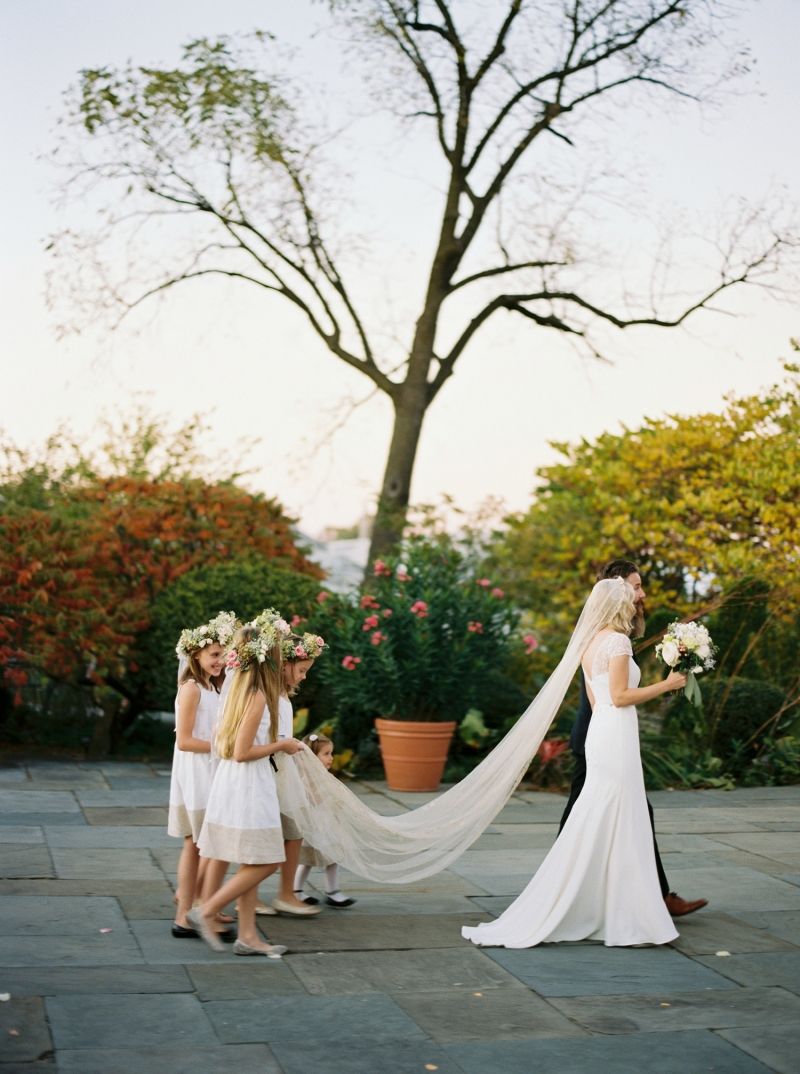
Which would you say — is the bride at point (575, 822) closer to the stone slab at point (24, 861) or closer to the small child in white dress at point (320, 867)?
the small child in white dress at point (320, 867)

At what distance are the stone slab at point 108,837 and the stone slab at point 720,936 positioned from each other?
3.42 metres

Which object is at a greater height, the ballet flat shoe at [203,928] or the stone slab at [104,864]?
the ballet flat shoe at [203,928]

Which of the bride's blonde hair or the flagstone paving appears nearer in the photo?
the flagstone paving

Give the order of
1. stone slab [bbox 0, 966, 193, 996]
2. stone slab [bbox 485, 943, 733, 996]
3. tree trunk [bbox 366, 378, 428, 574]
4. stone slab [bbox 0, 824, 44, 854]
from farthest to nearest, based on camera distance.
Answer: tree trunk [bbox 366, 378, 428, 574] < stone slab [bbox 0, 824, 44, 854] < stone slab [bbox 485, 943, 733, 996] < stone slab [bbox 0, 966, 193, 996]

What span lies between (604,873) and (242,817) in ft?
5.93

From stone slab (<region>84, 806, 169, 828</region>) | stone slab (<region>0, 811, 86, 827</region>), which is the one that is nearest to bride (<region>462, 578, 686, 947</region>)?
stone slab (<region>84, 806, 169, 828</region>)

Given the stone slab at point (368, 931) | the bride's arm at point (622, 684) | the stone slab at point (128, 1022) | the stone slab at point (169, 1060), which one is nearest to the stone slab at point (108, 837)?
the stone slab at point (368, 931)

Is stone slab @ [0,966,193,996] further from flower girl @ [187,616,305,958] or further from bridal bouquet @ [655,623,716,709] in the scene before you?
bridal bouquet @ [655,623,716,709]

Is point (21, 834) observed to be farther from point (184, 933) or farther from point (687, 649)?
point (687, 649)

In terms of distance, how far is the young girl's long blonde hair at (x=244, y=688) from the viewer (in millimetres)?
5996

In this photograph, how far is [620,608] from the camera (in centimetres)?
649

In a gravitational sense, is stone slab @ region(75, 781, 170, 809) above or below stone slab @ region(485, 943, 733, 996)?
below

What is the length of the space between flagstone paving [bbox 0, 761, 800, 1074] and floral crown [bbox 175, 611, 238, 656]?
1.36 meters

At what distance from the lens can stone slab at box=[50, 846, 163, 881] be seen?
7.45m
